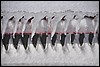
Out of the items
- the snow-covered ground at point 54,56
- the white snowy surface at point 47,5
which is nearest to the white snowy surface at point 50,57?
the snow-covered ground at point 54,56

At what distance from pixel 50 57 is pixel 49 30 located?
0.47 feet

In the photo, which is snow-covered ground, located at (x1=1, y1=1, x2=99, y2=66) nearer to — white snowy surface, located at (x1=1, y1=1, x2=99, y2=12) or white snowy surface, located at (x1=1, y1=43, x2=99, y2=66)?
white snowy surface, located at (x1=1, y1=43, x2=99, y2=66)

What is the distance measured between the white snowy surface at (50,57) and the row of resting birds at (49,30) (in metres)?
0.03

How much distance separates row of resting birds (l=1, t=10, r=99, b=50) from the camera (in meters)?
1.16

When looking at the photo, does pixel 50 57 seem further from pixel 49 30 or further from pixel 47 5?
pixel 47 5

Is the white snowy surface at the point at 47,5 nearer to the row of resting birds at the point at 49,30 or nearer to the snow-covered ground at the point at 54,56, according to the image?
the row of resting birds at the point at 49,30

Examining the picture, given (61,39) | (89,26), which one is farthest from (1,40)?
(89,26)

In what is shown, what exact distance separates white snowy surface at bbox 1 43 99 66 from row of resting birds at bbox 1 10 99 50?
3 cm

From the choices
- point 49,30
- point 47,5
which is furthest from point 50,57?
point 47,5

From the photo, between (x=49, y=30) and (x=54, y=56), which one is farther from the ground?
(x=49, y=30)

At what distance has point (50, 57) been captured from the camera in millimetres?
1161

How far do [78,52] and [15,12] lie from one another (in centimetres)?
41

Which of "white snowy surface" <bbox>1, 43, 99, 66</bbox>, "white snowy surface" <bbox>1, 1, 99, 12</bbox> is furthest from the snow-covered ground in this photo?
"white snowy surface" <bbox>1, 1, 99, 12</bbox>

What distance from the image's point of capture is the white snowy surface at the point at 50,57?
1.16 m
